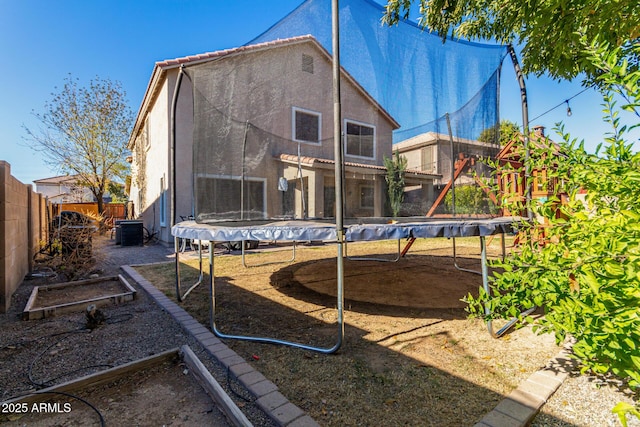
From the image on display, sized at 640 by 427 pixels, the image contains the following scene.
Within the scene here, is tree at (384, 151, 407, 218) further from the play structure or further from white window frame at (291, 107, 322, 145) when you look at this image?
white window frame at (291, 107, 322, 145)

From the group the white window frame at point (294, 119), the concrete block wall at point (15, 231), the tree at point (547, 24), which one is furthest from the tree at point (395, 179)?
the concrete block wall at point (15, 231)

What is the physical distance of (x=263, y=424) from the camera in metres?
1.29

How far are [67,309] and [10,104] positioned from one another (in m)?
12.1

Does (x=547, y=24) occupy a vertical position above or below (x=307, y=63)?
below

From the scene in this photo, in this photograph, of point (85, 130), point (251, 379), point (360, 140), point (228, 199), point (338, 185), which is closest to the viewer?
point (251, 379)

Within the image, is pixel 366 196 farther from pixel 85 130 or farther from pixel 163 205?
pixel 85 130

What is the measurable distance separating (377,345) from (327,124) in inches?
112

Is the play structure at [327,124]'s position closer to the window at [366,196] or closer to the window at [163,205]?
the window at [366,196]

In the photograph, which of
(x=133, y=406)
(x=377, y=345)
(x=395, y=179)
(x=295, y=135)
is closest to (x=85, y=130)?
(x=295, y=135)

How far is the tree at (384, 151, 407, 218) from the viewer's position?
Answer: 380 centimetres

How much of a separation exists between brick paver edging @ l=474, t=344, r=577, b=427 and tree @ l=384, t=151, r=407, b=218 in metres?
2.46

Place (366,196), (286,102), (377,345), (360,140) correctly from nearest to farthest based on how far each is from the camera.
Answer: (377,345) → (286,102) → (360,140) → (366,196)

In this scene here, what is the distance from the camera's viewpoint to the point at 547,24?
2088 millimetres

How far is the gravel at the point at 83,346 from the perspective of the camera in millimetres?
1637
